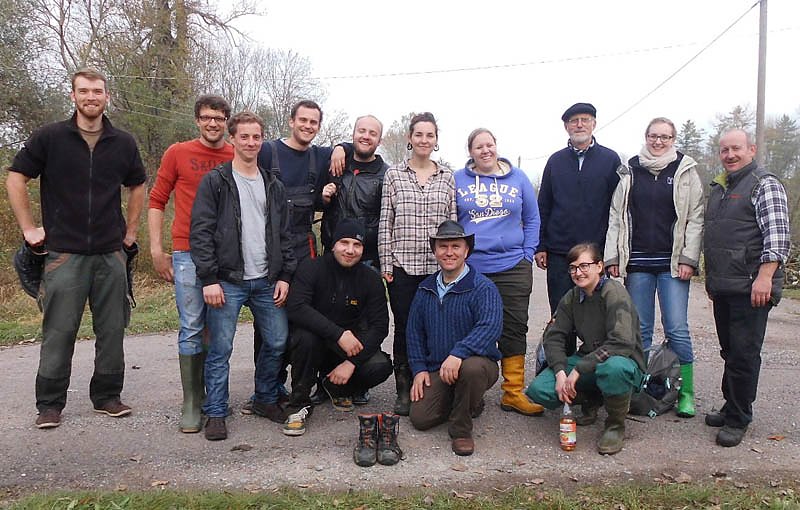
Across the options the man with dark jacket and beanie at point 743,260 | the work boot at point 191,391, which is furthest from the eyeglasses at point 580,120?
the work boot at point 191,391

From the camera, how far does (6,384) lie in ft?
17.4

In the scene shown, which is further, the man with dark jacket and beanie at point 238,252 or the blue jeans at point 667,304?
the blue jeans at point 667,304

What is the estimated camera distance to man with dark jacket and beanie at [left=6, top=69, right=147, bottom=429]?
4117 millimetres

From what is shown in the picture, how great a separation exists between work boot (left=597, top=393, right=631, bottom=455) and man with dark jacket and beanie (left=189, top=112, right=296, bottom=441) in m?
2.32

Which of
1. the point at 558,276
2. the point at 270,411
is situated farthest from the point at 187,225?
the point at 558,276

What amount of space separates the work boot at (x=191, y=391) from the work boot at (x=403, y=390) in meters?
1.50

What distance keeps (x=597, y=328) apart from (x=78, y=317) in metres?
3.75

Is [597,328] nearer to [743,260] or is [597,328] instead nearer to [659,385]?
[659,385]

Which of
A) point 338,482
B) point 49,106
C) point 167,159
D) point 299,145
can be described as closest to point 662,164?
point 299,145

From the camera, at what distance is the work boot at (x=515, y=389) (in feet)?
15.3

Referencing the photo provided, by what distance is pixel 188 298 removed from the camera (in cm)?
413

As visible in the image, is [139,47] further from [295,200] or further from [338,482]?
[338,482]

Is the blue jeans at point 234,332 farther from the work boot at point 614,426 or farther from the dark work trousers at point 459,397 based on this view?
the work boot at point 614,426

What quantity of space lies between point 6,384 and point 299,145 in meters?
3.48
